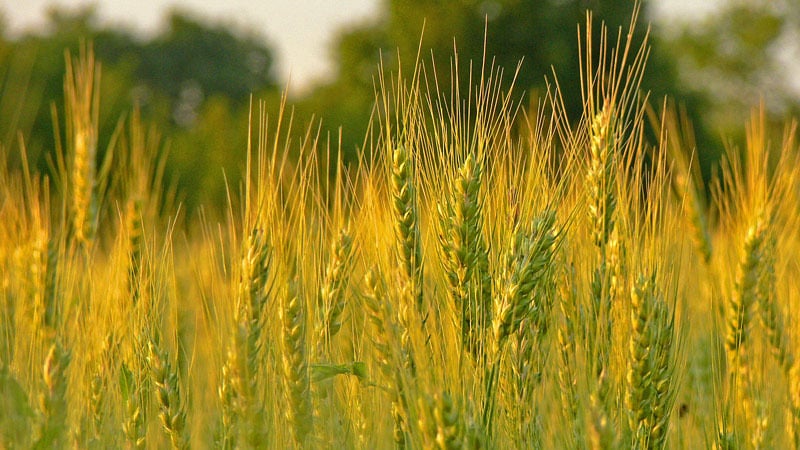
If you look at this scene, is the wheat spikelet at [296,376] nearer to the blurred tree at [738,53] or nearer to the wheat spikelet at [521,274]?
the wheat spikelet at [521,274]

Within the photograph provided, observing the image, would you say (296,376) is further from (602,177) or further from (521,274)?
(602,177)

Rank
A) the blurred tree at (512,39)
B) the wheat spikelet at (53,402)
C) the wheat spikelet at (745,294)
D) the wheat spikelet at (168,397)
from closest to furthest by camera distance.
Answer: the wheat spikelet at (53,402), the wheat spikelet at (168,397), the wheat spikelet at (745,294), the blurred tree at (512,39)

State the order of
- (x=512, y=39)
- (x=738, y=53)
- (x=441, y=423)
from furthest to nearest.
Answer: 1. (x=738, y=53)
2. (x=512, y=39)
3. (x=441, y=423)

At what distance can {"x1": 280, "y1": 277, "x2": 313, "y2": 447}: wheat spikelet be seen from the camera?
86.7 inches

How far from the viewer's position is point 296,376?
2.21 meters

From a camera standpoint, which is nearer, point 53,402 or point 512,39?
point 53,402

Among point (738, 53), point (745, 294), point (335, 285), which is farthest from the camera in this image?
point (738, 53)

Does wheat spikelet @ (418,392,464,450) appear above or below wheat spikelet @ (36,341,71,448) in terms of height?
below

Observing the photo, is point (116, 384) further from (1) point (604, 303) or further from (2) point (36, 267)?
(1) point (604, 303)

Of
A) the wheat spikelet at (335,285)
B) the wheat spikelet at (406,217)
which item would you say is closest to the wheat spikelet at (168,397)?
the wheat spikelet at (335,285)

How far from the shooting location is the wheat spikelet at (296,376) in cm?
220

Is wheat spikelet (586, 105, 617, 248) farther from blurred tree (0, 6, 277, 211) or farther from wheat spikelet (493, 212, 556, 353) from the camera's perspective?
blurred tree (0, 6, 277, 211)

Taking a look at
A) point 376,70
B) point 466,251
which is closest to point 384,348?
point 466,251

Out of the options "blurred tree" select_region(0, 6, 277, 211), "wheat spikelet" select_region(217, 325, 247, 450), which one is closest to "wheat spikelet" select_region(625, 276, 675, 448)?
"wheat spikelet" select_region(217, 325, 247, 450)
